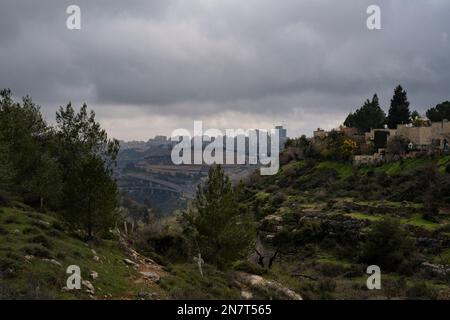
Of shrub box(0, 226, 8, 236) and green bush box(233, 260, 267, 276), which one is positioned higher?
shrub box(0, 226, 8, 236)

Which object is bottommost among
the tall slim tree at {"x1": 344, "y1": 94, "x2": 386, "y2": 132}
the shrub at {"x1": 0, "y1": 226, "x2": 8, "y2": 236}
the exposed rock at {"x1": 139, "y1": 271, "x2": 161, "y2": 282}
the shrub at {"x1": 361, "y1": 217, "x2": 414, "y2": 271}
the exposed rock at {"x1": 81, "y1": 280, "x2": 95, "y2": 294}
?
the shrub at {"x1": 361, "y1": 217, "x2": 414, "y2": 271}

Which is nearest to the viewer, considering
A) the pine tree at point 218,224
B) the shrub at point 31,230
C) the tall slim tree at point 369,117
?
the shrub at point 31,230

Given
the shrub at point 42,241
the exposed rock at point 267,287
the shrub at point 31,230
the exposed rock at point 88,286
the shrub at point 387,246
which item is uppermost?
the shrub at point 31,230

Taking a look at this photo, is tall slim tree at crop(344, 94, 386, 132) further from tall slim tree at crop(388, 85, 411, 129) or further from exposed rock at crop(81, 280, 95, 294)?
exposed rock at crop(81, 280, 95, 294)

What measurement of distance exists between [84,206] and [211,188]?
7.02 meters

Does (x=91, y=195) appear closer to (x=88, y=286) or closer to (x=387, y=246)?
(x=88, y=286)

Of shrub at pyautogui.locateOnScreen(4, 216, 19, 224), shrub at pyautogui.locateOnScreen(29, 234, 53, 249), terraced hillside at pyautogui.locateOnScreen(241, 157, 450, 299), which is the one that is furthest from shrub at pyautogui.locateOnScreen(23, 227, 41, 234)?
terraced hillside at pyautogui.locateOnScreen(241, 157, 450, 299)

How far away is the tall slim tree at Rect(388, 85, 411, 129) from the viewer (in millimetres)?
80812

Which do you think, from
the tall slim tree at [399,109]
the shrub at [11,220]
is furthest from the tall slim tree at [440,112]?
the shrub at [11,220]

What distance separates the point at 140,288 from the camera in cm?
1681

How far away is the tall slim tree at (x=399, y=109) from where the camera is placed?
80812mm

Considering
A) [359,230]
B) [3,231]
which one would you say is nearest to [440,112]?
[359,230]

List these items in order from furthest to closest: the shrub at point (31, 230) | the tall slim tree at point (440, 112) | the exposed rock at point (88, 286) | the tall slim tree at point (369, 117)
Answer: the tall slim tree at point (369, 117) → the tall slim tree at point (440, 112) → the shrub at point (31, 230) → the exposed rock at point (88, 286)

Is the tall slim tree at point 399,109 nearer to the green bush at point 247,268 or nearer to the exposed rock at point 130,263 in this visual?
the green bush at point 247,268
